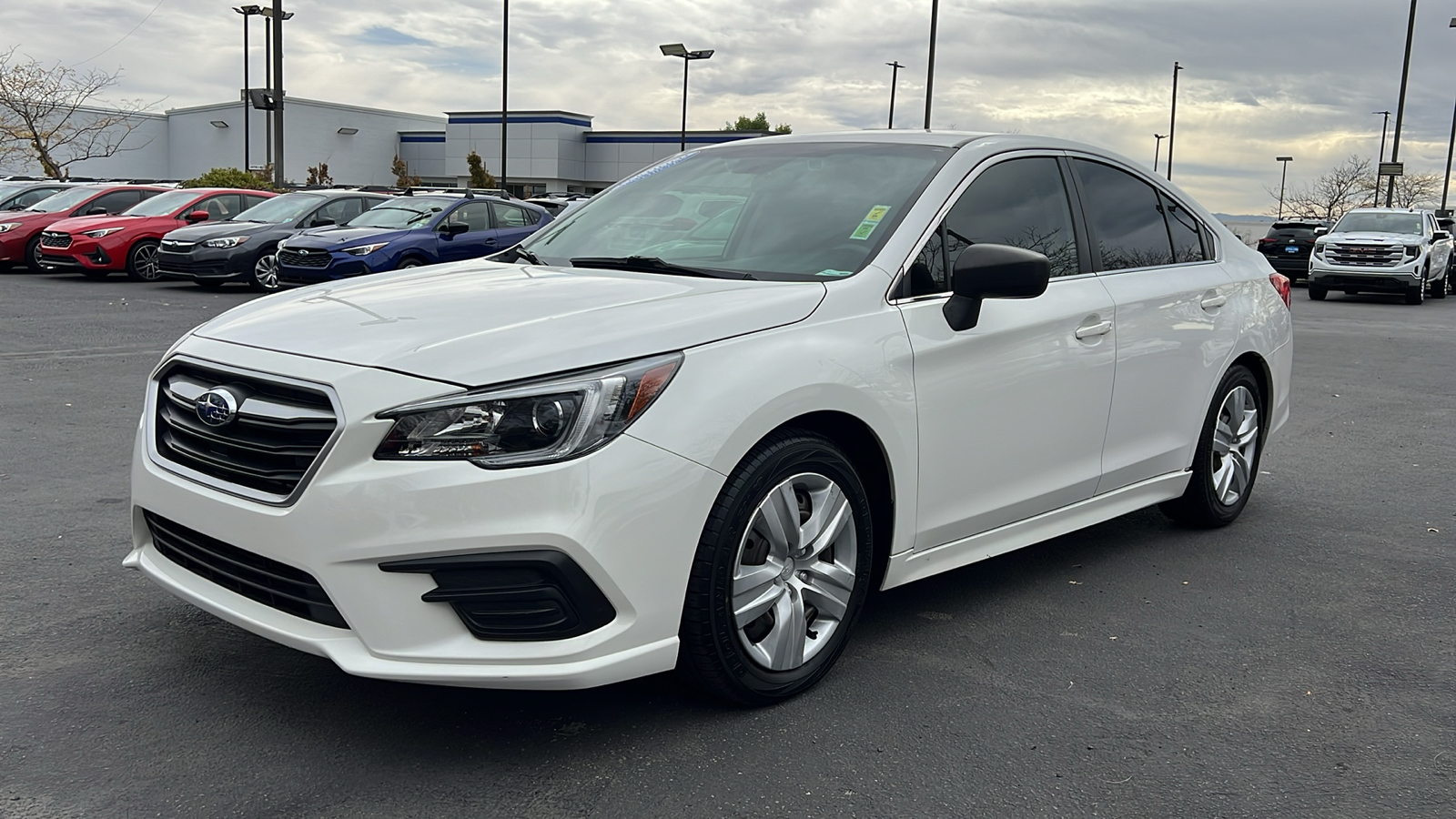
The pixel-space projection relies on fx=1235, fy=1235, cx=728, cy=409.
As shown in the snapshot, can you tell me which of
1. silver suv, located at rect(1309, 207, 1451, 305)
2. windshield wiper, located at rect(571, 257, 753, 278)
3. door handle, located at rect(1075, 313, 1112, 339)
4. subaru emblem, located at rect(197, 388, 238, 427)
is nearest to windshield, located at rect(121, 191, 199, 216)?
windshield wiper, located at rect(571, 257, 753, 278)

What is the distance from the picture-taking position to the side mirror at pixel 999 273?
3711mm

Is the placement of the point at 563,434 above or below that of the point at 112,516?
above

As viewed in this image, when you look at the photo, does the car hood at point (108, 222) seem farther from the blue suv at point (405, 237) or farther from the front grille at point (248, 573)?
the front grille at point (248, 573)

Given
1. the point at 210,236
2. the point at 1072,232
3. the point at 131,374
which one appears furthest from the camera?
the point at 210,236

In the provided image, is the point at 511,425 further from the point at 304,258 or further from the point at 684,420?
the point at 304,258

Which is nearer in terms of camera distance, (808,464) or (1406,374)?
(808,464)

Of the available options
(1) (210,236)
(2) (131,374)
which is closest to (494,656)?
(2) (131,374)

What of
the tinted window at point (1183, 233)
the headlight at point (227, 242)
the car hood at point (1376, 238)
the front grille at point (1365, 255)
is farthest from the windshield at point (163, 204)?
the car hood at point (1376, 238)

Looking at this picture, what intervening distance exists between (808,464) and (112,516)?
341 cm

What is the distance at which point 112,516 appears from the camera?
5.26 metres

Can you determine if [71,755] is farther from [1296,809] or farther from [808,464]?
[1296,809]

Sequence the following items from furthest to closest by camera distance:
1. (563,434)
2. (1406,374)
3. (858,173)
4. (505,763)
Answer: (1406,374) < (858,173) < (505,763) < (563,434)

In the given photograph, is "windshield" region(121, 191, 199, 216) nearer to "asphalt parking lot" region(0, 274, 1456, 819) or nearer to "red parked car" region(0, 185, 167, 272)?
"red parked car" region(0, 185, 167, 272)

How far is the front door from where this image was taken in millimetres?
3818
